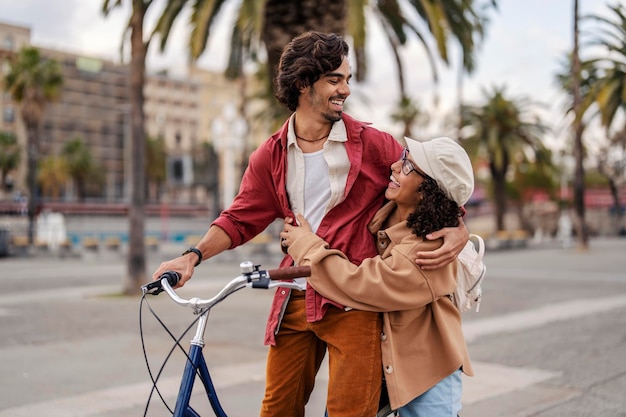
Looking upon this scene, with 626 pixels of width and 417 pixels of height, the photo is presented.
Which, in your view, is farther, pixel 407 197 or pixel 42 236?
pixel 42 236

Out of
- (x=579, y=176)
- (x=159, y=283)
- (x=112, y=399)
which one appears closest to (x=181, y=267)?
(x=159, y=283)

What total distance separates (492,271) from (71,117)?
309 feet

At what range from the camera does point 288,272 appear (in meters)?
2.28

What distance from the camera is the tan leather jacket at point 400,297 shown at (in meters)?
2.35

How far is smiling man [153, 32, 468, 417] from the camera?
2463mm

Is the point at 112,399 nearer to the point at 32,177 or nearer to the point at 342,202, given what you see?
the point at 342,202

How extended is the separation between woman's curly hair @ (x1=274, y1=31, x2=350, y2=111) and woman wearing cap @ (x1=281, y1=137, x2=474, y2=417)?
0.41 m

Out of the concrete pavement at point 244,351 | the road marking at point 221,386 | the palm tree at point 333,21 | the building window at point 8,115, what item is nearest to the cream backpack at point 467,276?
the concrete pavement at point 244,351

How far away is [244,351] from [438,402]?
489cm

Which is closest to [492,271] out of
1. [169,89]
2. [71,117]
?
[71,117]

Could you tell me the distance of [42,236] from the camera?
30.5 m

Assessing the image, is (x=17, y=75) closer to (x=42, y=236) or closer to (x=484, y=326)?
(x=42, y=236)

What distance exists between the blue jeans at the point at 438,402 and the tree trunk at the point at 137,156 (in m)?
10.0

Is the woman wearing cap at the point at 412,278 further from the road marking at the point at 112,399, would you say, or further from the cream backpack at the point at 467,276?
the road marking at the point at 112,399
